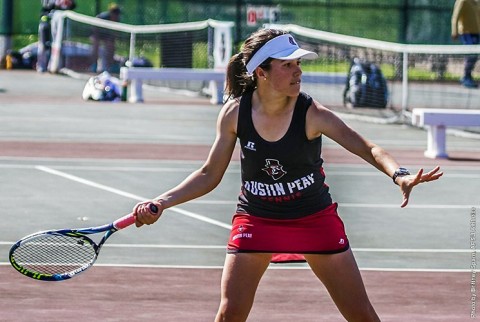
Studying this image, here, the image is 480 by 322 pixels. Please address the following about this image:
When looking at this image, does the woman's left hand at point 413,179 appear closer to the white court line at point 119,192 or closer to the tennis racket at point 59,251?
the tennis racket at point 59,251

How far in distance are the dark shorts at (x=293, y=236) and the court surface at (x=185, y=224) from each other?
6.44 ft

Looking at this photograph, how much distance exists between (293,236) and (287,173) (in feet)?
1.02

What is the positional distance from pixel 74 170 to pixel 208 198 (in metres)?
2.76

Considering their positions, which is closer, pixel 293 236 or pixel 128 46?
pixel 293 236

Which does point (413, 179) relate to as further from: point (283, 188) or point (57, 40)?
point (57, 40)

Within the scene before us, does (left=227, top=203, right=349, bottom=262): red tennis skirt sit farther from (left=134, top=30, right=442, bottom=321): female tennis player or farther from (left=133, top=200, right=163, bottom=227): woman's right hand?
(left=133, top=200, right=163, bottom=227): woman's right hand

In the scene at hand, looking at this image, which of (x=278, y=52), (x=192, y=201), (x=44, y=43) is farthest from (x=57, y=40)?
(x=278, y=52)

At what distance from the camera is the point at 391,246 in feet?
38.4

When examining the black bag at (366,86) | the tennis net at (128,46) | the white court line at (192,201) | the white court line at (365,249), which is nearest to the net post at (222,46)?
the tennis net at (128,46)

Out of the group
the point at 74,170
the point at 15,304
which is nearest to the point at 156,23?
the point at 74,170

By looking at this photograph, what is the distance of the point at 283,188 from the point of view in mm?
6832

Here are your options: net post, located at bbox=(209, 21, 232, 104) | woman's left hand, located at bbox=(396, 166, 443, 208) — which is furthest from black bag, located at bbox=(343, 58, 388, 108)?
woman's left hand, located at bbox=(396, 166, 443, 208)

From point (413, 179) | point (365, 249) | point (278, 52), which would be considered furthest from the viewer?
point (365, 249)

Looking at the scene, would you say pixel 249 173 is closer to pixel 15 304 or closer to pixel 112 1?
pixel 15 304
